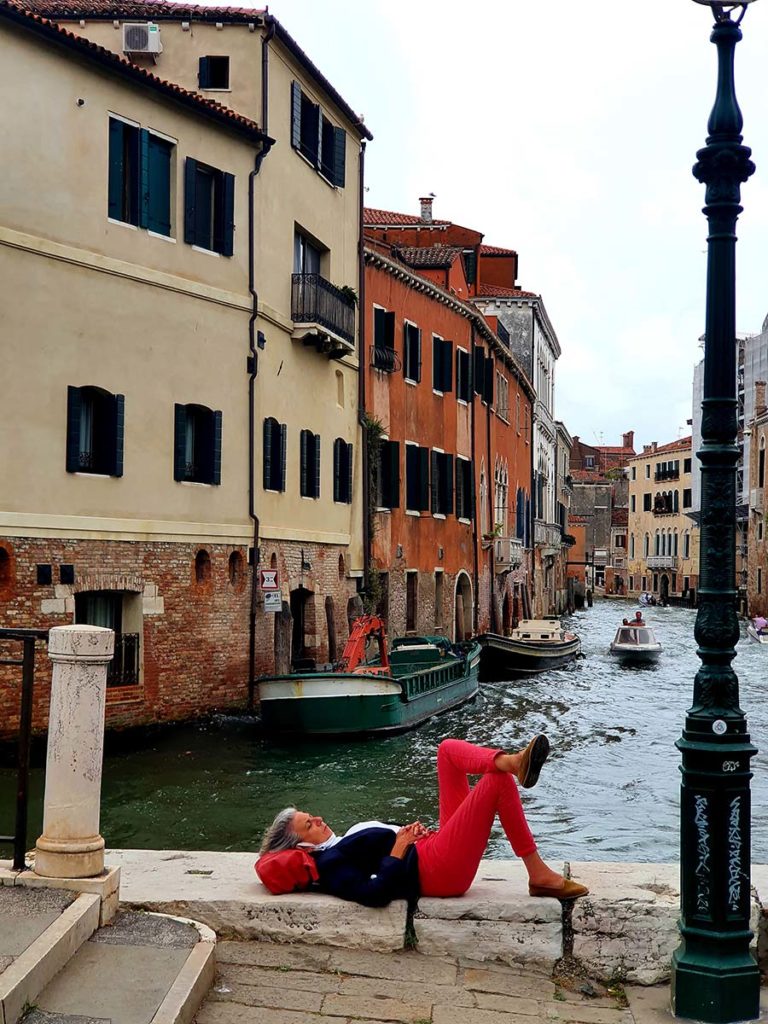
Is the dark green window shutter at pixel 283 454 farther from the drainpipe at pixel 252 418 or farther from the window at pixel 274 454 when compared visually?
the drainpipe at pixel 252 418

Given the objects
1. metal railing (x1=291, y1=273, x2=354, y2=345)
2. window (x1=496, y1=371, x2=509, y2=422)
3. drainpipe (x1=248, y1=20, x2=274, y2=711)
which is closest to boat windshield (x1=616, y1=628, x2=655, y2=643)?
window (x1=496, y1=371, x2=509, y2=422)

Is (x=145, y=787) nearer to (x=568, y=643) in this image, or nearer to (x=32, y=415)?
(x=32, y=415)

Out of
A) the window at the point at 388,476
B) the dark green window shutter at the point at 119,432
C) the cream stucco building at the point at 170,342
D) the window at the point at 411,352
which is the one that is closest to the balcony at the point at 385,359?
the window at the point at 411,352

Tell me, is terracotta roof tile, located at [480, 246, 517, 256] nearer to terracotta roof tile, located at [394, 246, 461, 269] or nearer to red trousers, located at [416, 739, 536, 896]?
terracotta roof tile, located at [394, 246, 461, 269]

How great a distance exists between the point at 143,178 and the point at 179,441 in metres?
3.49

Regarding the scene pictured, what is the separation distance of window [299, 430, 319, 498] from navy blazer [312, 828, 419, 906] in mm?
15326

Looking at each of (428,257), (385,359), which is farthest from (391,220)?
(385,359)

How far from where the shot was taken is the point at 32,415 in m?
14.5

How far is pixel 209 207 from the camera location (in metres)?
17.7

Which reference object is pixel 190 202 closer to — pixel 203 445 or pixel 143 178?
pixel 143 178

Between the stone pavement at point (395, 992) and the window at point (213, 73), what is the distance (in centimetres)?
1628

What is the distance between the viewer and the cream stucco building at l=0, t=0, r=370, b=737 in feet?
47.9

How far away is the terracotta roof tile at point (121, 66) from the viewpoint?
14312 millimetres

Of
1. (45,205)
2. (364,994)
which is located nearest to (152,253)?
(45,205)
